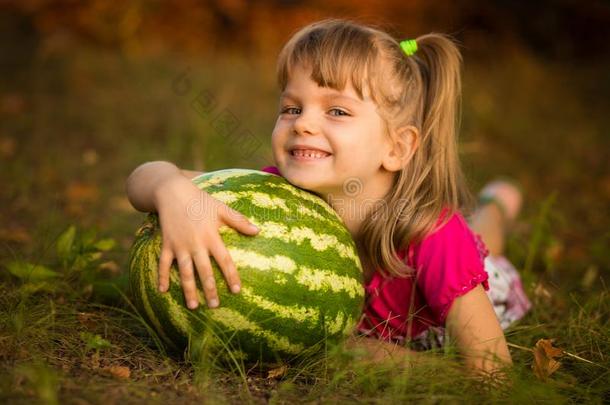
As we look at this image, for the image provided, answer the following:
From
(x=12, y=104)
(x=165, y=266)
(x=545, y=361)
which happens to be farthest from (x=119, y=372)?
(x=12, y=104)

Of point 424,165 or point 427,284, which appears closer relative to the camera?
point 427,284

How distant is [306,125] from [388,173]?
54 centimetres

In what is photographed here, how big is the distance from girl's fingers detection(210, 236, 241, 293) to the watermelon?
3 centimetres

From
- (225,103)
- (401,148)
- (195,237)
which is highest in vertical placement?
(225,103)

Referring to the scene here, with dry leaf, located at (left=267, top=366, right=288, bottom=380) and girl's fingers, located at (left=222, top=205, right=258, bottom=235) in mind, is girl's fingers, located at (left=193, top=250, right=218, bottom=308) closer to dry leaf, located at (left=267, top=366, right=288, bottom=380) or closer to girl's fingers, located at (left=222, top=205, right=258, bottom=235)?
girl's fingers, located at (left=222, top=205, right=258, bottom=235)

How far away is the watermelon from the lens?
80.9 inches

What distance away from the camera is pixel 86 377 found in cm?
198

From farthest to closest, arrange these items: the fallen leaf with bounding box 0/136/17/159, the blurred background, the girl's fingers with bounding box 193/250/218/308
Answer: the fallen leaf with bounding box 0/136/17/159, the blurred background, the girl's fingers with bounding box 193/250/218/308

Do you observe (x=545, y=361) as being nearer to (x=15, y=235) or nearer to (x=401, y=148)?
(x=401, y=148)

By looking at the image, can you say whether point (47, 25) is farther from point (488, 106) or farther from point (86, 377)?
point (86, 377)

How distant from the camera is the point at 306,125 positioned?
244 centimetres

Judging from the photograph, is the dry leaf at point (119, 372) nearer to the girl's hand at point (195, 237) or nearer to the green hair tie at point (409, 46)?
the girl's hand at point (195, 237)

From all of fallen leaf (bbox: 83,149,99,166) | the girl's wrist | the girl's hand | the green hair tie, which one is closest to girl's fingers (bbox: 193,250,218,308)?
the girl's hand

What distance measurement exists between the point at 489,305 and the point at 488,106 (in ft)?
17.8
